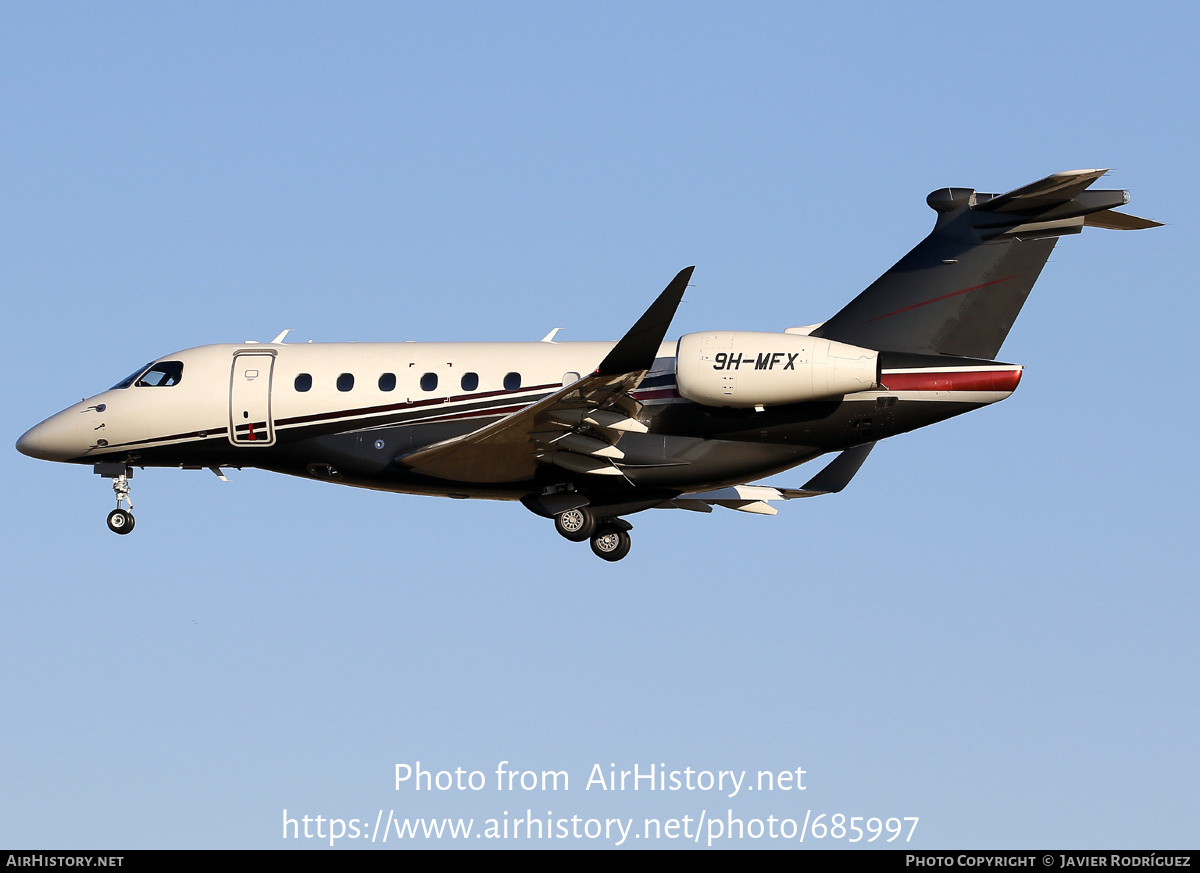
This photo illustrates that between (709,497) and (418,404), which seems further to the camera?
(709,497)

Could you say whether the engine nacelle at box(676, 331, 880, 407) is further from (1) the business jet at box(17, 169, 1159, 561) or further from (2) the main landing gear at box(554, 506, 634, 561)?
(2) the main landing gear at box(554, 506, 634, 561)

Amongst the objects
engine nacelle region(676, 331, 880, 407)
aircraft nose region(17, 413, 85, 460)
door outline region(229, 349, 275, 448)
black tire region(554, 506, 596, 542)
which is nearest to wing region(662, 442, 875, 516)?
black tire region(554, 506, 596, 542)

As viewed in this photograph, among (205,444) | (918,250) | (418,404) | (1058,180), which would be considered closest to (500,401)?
(418,404)

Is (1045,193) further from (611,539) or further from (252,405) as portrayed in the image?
(252,405)

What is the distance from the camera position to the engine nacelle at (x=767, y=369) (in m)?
22.2

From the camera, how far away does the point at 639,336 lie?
21000 mm

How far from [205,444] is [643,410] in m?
7.19

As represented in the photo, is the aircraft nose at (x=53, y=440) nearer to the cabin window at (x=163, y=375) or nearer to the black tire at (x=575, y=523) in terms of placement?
the cabin window at (x=163, y=375)

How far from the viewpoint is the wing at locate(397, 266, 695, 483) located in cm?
2148

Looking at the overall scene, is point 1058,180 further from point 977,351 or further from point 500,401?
point 500,401

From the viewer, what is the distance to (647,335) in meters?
21.0

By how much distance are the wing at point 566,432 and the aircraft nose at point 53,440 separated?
5.93 metres

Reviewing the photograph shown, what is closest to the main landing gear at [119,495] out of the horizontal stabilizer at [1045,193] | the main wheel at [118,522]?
the main wheel at [118,522]
